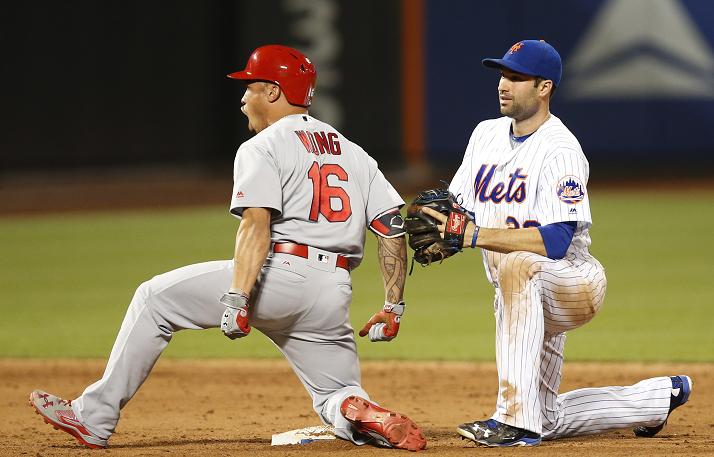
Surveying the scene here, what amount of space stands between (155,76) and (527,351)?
49.5 feet

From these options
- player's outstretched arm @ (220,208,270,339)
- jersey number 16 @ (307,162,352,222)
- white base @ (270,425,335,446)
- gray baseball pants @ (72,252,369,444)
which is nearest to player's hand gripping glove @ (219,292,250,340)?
player's outstretched arm @ (220,208,270,339)

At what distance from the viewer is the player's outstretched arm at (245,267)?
432 cm

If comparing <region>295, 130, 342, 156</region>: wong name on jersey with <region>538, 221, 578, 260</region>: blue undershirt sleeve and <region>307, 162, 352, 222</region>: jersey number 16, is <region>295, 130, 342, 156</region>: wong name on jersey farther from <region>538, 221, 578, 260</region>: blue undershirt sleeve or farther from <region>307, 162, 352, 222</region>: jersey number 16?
<region>538, 221, 578, 260</region>: blue undershirt sleeve

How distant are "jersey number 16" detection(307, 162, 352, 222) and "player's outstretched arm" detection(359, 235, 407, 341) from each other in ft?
0.73

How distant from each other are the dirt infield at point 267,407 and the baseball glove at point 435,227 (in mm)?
767

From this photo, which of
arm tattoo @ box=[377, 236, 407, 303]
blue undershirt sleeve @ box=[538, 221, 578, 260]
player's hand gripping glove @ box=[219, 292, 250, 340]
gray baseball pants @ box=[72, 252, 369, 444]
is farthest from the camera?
arm tattoo @ box=[377, 236, 407, 303]

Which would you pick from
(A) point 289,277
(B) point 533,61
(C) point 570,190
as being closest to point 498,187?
(C) point 570,190

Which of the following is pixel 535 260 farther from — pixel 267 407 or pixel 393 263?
pixel 267 407

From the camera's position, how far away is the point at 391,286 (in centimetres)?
482

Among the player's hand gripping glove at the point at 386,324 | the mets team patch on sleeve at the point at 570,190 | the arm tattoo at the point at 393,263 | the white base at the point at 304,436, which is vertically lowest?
the white base at the point at 304,436

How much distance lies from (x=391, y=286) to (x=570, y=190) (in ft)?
2.79

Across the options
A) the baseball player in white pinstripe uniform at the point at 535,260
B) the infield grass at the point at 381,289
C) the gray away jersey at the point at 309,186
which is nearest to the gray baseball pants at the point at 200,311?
the gray away jersey at the point at 309,186

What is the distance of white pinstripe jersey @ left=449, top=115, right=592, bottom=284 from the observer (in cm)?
445

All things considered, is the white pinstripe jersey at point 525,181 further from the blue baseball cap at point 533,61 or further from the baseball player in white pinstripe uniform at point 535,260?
the blue baseball cap at point 533,61
